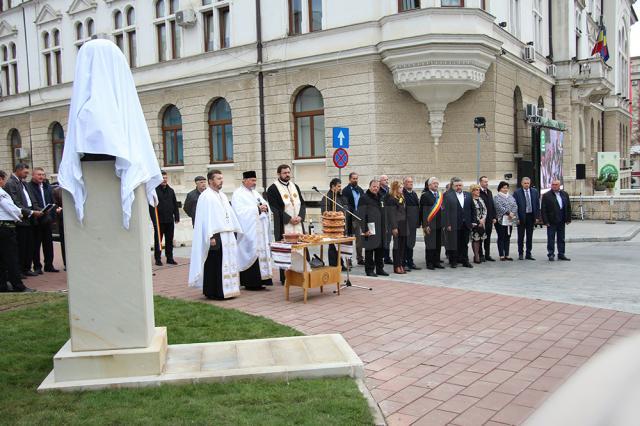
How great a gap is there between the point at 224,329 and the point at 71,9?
26329 mm

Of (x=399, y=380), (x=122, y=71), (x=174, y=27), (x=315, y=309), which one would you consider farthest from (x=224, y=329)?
(x=174, y=27)

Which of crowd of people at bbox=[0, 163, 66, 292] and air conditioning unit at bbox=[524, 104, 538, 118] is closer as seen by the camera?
crowd of people at bbox=[0, 163, 66, 292]

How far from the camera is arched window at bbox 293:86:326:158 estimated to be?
2067cm

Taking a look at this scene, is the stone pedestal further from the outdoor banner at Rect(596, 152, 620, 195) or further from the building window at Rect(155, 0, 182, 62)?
the outdoor banner at Rect(596, 152, 620, 195)

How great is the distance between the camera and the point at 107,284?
495 centimetres

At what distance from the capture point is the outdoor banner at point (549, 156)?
21.3 m

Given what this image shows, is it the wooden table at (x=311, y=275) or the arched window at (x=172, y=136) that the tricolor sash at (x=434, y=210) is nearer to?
the wooden table at (x=311, y=275)

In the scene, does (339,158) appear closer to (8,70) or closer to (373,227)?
(373,227)

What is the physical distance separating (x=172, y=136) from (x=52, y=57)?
9666 millimetres

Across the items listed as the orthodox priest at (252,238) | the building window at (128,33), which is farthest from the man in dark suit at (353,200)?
the building window at (128,33)

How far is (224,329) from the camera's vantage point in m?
6.75

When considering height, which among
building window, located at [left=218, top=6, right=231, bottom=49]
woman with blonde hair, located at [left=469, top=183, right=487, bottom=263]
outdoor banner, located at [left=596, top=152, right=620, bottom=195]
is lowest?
woman with blonde hair, located at [left=469, top=183, right=487, bottom=263]

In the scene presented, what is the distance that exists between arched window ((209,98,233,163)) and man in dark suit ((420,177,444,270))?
12.7 m

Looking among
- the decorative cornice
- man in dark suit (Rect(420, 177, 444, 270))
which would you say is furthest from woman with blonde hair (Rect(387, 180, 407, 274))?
the decorative cornice
